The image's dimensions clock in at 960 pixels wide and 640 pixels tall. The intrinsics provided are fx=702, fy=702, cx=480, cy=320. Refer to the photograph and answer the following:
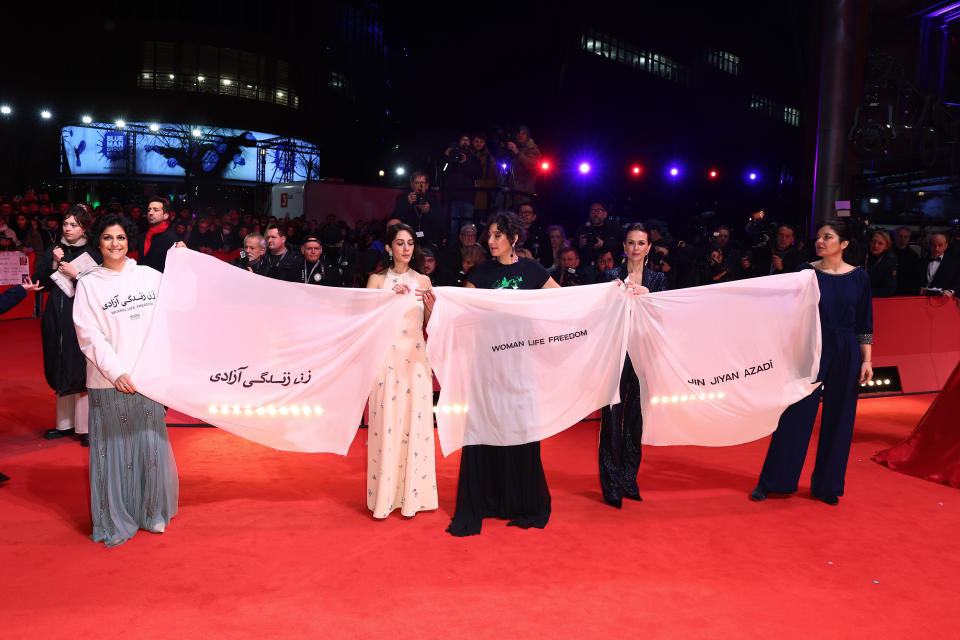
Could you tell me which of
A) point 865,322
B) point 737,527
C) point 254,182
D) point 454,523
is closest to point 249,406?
point 454,523

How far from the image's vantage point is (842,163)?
10.7 meters

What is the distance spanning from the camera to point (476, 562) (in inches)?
140

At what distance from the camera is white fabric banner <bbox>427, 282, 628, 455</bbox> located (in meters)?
3.99

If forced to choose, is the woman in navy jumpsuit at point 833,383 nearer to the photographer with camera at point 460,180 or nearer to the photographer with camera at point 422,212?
the photographer with camera at point 422,212

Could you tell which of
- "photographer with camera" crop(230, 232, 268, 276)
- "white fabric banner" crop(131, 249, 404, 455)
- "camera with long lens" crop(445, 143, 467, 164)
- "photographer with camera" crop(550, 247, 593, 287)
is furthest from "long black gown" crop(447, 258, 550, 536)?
"camera with long lens" crop(445, 143, 467, 164)

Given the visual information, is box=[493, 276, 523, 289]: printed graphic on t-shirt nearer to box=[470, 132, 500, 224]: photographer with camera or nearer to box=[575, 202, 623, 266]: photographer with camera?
box=[575, 202, 623, 266]: photographer with camera

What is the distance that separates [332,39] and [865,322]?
32.3 m

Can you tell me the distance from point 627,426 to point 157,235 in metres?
4.16

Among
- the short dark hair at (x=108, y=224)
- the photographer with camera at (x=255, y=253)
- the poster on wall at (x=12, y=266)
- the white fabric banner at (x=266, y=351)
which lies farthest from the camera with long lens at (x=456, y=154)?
the poster on wall at (x=12, y=266)

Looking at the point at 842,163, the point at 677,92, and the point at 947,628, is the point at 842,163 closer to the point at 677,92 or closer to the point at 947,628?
the point at 947,628

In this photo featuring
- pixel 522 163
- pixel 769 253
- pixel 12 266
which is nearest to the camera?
pixel 769 253

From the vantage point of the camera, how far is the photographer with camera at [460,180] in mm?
9844

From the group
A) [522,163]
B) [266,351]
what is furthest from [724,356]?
[522,163]

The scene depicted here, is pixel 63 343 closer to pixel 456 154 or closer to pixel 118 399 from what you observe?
pixel 118 399
